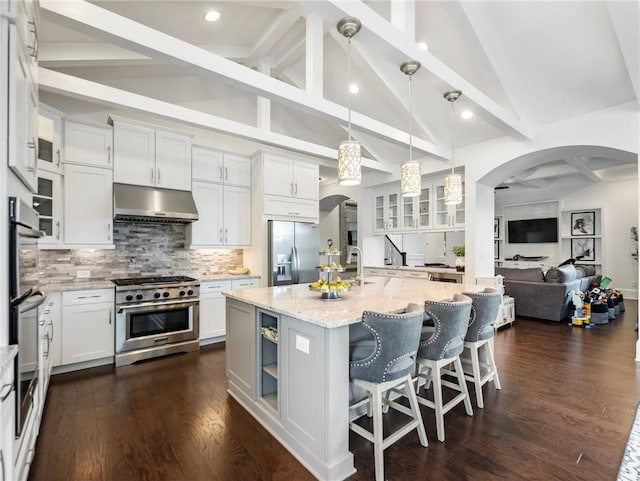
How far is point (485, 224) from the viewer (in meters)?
5.30

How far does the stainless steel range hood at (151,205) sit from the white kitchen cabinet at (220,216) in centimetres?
23

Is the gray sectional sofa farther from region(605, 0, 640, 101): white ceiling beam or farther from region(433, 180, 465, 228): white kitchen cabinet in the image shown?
region(605, 0, 640, 101): white ceiling beam

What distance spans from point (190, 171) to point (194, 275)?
1.54 m

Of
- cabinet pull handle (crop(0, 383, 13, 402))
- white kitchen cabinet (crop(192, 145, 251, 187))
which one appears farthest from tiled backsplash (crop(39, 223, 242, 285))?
cabinet pull handle (crop(0, 383, 13, 402))

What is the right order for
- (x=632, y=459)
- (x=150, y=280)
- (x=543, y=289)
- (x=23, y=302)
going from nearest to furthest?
(x=23, y=302) → (x=632, y=459) → (x=150, y=280) → (x=543, y=289)

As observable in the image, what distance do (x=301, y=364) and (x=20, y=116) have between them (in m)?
2.06

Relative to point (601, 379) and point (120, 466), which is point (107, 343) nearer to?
point (120, 466)

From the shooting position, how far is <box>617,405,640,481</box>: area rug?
187cm

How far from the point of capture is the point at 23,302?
1538 mm

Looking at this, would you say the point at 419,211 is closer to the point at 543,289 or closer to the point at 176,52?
the point at 543,289

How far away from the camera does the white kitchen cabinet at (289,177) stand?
4953 mm

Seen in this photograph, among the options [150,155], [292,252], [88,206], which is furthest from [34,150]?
[292,252]

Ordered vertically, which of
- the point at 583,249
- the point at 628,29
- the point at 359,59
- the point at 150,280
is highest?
the point at 359,59

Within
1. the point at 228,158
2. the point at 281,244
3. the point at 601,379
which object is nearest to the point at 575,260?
the point at 601,379
